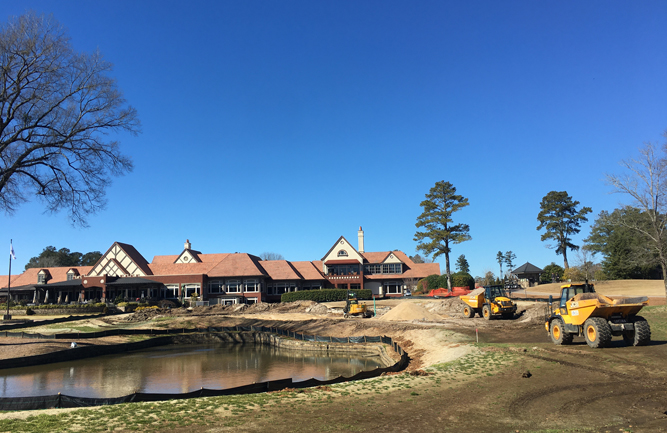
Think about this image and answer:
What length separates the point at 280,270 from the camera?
6706 cm

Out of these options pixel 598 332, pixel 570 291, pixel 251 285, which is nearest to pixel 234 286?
pixel 251 285

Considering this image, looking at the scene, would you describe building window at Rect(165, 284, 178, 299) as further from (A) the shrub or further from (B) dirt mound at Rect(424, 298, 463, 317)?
(B) dirt mound at Rect(424, 298, 463, 317)

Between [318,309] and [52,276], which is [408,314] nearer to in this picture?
[318,309]

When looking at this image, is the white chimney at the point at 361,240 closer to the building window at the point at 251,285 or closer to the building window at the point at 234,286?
the building window at the point at 251,285

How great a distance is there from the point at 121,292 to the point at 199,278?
1199 cm

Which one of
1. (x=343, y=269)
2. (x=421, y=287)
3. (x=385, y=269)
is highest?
(x=343, y=269)

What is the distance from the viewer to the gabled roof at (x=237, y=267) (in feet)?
206

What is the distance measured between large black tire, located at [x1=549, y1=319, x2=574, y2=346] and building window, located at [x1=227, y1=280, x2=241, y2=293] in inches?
2023

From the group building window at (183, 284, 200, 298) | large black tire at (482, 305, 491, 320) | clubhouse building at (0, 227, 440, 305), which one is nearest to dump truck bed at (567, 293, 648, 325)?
large black tire at (482, 305, 491, 320)

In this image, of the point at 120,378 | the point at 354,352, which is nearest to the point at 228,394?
the point at 120,378

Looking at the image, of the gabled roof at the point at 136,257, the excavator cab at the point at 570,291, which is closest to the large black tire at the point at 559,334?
the excavator cab at the point at 570,291

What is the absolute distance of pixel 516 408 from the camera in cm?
1052

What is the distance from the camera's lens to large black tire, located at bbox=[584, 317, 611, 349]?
51.5 ft

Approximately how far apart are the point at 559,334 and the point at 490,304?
1188 centimetres
